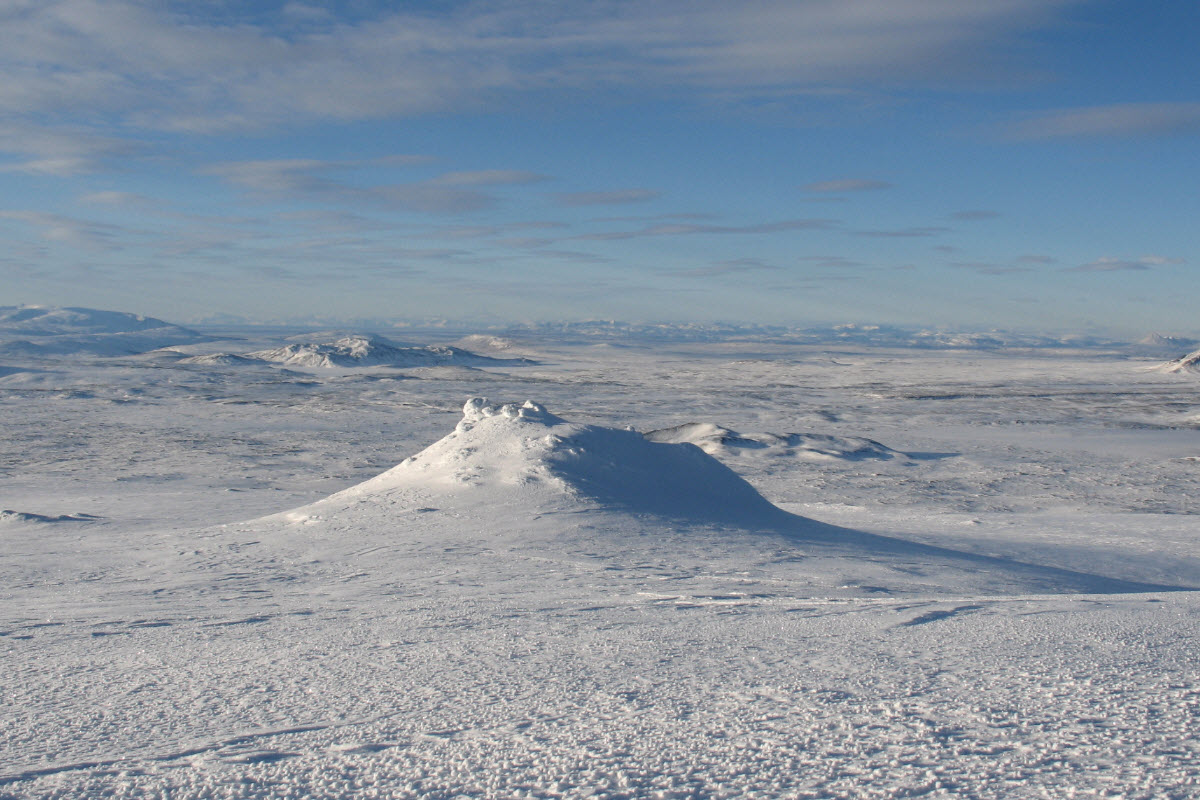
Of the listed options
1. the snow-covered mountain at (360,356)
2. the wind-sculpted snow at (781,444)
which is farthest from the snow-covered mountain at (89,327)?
the wind-sculpted snow at (781,444)

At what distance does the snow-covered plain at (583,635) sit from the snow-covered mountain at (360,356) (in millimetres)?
43863

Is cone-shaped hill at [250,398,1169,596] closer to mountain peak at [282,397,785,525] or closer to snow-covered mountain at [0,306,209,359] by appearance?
mountain peak at [282,397,785,525]

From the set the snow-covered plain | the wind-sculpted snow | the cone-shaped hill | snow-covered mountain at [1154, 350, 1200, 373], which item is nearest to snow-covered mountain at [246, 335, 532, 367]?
the wind-sculpted snow

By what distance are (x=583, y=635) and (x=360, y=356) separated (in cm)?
5946

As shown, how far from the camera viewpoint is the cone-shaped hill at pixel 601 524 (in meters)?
6.69

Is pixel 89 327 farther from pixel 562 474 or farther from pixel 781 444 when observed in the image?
pixel 562 474

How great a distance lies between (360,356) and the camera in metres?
61.0

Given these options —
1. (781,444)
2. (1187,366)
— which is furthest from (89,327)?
(781,444)

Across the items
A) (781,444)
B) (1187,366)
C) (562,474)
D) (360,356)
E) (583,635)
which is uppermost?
(1187,366)

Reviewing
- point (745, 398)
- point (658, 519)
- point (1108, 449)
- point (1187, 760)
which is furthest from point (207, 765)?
point (745, 398)

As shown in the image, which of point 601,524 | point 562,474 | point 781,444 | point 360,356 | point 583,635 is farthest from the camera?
point 360,356

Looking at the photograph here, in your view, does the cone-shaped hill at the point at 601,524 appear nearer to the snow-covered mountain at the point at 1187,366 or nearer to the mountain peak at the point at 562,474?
the mountain peak at the point at 562,474

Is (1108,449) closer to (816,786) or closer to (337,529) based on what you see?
(337,529)

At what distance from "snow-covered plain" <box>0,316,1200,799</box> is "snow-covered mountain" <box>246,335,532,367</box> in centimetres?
4386
